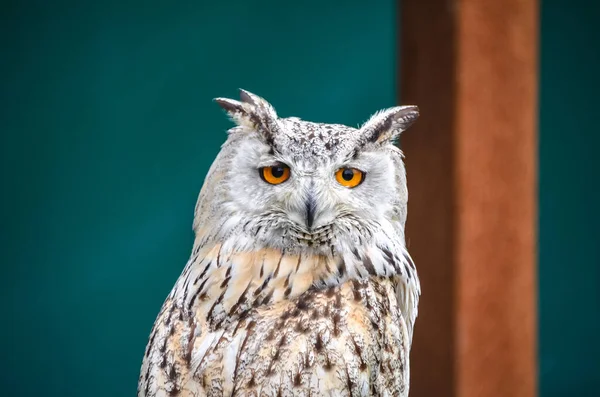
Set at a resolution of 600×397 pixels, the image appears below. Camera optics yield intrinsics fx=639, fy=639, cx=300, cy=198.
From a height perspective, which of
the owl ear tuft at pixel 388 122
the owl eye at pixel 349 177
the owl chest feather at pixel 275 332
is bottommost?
the owl chest feather at pixel 275 332

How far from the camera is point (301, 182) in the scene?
2.99ft

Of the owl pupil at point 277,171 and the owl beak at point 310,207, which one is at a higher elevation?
the owl pupil at point 277,171

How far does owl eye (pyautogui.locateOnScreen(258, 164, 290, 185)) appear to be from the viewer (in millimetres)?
929

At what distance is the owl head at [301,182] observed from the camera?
0.91 m

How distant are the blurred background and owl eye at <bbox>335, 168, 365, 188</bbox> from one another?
0.72 metres
